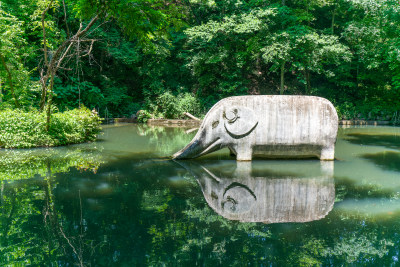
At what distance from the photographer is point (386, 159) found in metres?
9.20

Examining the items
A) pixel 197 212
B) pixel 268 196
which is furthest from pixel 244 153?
pixel 197 212

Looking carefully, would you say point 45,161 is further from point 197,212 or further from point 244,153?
point 197,212

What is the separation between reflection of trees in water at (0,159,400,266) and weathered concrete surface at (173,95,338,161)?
2.63m

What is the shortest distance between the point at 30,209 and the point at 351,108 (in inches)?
811

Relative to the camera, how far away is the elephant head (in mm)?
8625

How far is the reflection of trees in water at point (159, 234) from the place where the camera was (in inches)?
148

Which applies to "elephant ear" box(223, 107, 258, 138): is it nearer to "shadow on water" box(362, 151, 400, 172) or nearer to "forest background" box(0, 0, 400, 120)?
"shadow on water" box(362, 151, 400, 172)

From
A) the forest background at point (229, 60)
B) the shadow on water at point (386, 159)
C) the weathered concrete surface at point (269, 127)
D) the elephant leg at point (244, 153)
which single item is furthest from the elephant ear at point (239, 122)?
the forest background at point (229, 60)

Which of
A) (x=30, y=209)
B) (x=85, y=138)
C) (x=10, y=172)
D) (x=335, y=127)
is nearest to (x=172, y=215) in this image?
(x=30, y=209)

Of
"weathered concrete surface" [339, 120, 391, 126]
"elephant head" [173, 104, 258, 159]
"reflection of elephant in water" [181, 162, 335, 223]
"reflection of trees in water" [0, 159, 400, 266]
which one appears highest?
"elephant head" [173, 104, 258, 159]

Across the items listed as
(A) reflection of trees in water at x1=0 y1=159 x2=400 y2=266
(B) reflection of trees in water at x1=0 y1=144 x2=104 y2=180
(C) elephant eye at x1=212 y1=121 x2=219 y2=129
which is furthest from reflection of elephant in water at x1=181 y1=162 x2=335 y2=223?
(B) reflection of trees in water at x1=0 y1=144 x2=104 y2=180

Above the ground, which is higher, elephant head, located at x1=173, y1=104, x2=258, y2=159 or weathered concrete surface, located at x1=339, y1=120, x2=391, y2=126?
elephant head, located at x1=173, y1=104, x2=258, y2=159

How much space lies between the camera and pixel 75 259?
372 cm

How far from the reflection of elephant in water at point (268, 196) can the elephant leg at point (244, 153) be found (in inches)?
46.7
